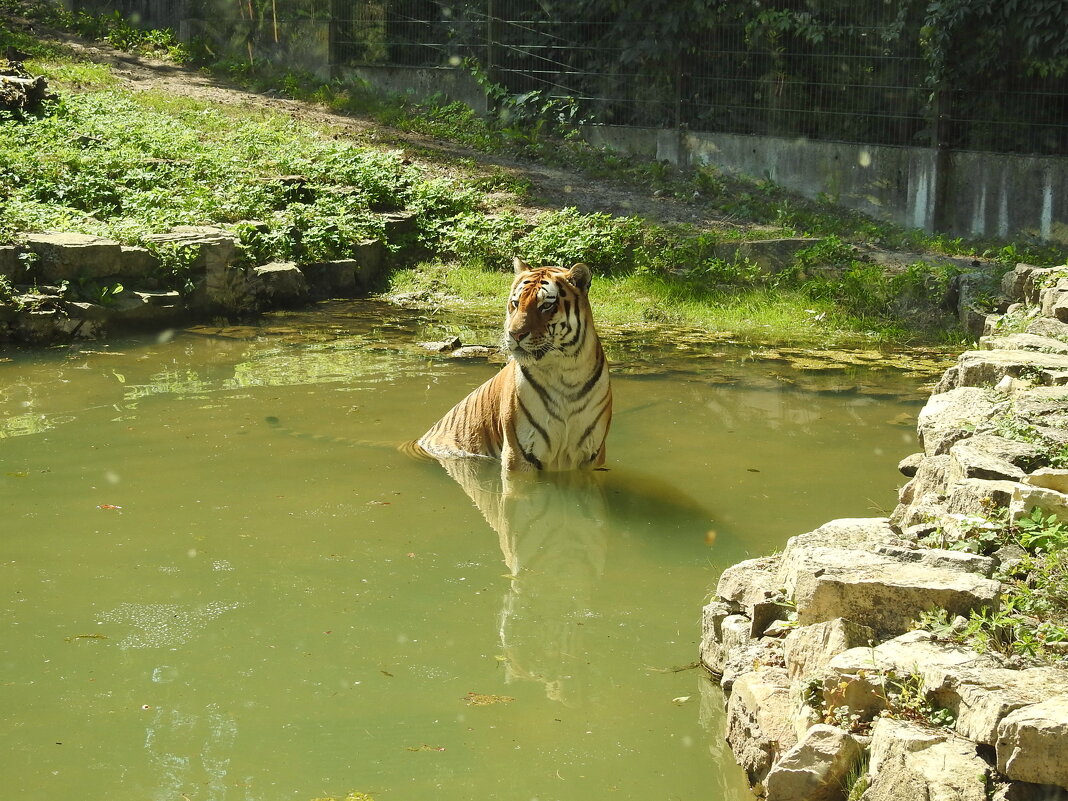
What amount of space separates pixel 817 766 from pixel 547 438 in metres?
3.49

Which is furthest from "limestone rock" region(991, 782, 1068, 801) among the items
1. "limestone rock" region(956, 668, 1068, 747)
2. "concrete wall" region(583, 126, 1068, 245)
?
"concrete wall" region(583, 126, 1068, 245)

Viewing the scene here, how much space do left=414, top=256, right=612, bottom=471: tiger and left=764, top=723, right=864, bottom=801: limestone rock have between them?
3440 millimetres

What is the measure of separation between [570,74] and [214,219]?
22.4 feet

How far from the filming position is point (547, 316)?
20.4 feet

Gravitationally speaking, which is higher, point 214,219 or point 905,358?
point 214,219

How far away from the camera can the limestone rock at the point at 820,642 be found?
3.21 meters

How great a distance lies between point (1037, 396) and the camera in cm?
489

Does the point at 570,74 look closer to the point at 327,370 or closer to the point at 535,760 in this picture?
the point at 327,370

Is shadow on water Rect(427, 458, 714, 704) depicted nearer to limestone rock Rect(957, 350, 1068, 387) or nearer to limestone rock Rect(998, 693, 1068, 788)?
limestone rock Rect(957, 350, 1068, 387)

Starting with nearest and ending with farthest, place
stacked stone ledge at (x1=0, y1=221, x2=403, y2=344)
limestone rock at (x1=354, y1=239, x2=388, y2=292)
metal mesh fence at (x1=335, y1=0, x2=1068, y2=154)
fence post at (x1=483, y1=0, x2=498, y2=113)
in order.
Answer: stacked stone ledge at (x1=0, y1=221, x2=403, y2=344), limestone rock at (x1=354, y1=239, x2=388, y2=292), metal mesh fence at (x1=335, y1=0, x2=1068, y2=154), fence post at (x1=483, y1=0, x2=498, y2=113)

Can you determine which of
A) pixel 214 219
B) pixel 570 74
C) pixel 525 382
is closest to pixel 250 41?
pixel 570 74

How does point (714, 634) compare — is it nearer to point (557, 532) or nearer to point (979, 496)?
point (979, 496)

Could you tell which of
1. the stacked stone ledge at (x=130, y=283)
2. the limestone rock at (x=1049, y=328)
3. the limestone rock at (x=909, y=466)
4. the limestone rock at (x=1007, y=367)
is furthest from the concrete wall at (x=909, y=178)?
the limestone rock at (x=909, y=466)

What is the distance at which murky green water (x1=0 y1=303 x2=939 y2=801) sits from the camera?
3451mm
